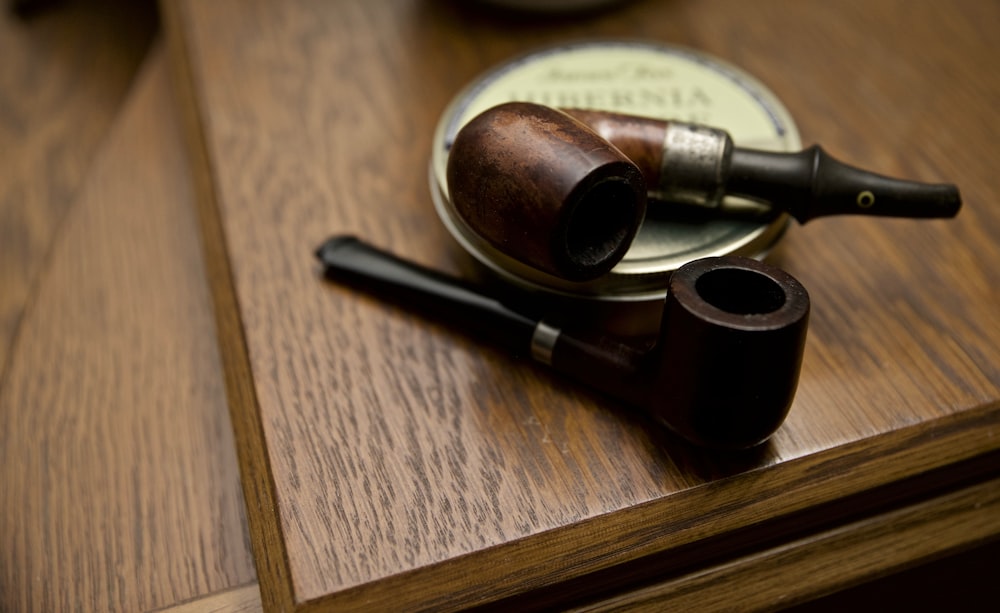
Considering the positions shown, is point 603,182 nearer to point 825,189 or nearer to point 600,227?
point 600,227

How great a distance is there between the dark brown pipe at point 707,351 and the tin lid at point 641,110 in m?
0.03

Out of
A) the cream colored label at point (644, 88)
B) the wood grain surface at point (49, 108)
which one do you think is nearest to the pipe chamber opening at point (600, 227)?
the cream colored label at point (644, 88)

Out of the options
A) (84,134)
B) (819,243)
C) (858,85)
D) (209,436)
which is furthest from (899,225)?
(84,134)

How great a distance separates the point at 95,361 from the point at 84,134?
17.0 inches

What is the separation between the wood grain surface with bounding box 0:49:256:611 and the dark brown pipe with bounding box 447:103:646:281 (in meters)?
0.21

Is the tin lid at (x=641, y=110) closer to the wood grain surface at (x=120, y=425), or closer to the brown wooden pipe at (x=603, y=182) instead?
the brown wooden pipe at (x=603, y=182)

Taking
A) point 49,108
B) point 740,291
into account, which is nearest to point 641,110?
point 740,291

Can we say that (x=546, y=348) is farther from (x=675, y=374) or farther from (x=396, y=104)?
(x=396, y=104)

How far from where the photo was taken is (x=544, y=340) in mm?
506

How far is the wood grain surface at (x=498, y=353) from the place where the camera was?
0.45 metres

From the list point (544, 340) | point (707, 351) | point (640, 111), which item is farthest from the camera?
point (640, 111)

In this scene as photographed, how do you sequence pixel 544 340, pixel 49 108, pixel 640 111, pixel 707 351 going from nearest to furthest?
pixel 707 351, pixel 544 340, pixel 640 111, pixel 49 108

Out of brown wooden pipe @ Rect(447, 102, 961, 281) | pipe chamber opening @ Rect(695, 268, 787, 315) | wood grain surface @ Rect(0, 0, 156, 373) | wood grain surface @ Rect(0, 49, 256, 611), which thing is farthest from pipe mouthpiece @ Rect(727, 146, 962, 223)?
wood grain surface @ Rect(0, 0, 156, 373)

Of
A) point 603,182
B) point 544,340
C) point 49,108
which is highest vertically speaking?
point 603,182
